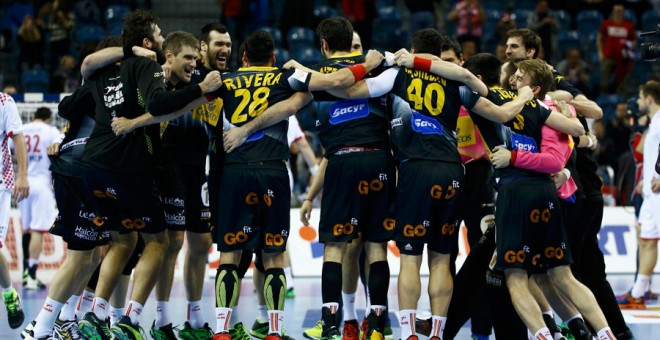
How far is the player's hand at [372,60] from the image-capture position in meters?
8.46

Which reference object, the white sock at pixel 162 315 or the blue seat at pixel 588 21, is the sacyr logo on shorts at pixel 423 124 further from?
the blue seat at pixel 588 21

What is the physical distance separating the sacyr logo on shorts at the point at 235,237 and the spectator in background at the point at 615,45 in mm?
15281

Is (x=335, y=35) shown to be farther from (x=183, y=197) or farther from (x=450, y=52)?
(x=183, y=197)

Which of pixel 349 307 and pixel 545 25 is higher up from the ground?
pixel 545 25

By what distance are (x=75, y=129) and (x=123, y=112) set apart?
87 centimetres

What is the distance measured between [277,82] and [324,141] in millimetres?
763

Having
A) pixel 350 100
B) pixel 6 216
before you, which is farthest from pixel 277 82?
pixel 6 216

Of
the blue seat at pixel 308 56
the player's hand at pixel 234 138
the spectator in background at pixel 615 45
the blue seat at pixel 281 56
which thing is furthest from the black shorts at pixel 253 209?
the spectator in background at pixel 615 45

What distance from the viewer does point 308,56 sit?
20.8m

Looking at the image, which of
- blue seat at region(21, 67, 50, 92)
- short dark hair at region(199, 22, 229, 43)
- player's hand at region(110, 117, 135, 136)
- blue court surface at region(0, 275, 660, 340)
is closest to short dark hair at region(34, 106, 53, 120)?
blue court surface at region(0, 275, 660, 340)

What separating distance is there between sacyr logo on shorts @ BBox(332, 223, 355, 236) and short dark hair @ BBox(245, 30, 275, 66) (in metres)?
1.52

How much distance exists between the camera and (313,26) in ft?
73.6

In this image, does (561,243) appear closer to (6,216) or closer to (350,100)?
(350,100)

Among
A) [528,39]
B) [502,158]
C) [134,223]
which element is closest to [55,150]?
[134,223]
